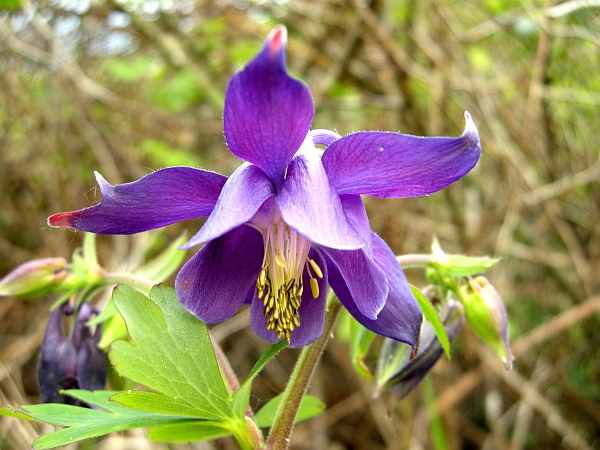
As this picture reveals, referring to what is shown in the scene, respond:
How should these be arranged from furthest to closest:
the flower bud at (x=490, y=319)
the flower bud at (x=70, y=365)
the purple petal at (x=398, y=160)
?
the flower bud at (x=70, y=365), the flower bud at (x=490, y=319), the purple petal at (x=398, y=160)

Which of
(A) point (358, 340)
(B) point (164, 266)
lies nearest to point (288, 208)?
(A) point (358, 340)

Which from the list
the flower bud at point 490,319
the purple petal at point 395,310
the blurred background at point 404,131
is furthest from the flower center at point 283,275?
the blurred background at point 404,131

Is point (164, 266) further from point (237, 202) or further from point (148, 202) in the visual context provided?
point (237, 202)

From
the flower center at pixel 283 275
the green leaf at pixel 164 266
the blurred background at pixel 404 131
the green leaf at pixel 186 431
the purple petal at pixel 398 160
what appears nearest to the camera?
the purple petal at pixel 398 160

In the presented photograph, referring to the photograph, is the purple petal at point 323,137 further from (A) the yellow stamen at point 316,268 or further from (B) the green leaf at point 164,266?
(B) the green leaf at point 164,266

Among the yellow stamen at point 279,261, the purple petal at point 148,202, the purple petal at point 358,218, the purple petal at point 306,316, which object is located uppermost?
the purple petal at point 148,202

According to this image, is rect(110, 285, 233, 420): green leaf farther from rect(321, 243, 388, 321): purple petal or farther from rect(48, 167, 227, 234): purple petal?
rect(321, 243, 388, 321): purple petal
